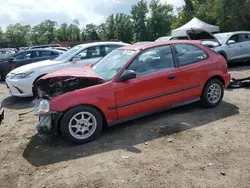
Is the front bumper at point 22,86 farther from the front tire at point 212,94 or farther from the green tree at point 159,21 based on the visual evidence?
the green tree at point 159,21

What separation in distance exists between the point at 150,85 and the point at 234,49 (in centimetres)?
827

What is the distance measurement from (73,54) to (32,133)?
362cm

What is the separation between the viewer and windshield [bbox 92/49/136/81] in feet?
15.9

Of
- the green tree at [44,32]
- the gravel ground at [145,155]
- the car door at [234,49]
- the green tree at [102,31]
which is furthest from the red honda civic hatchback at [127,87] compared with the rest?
the green tree at [44,32]

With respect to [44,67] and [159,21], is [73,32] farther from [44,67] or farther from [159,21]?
[44,67]

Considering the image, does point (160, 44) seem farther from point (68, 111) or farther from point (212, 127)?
point (68, 111)

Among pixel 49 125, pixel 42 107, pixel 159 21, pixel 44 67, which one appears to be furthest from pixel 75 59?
pixel 159 21

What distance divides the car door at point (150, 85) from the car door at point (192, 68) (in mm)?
155

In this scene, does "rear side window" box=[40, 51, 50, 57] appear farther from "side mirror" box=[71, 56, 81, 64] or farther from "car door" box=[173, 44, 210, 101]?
"car door" box=[173, 44, 210, 101]

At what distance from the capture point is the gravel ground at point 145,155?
3342 mm

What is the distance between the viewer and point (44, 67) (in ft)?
25.6

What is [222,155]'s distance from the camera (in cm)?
378

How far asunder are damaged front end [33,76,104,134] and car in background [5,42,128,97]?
2.41m

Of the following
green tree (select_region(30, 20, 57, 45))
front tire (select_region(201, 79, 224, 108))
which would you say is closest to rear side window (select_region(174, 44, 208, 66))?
front tire (select_region(201, 79, 224, 108))
